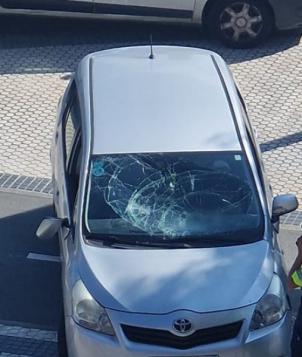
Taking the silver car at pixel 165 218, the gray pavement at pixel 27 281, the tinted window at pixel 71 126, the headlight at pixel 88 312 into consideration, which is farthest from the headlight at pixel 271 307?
the tinted window at pixel 71 126

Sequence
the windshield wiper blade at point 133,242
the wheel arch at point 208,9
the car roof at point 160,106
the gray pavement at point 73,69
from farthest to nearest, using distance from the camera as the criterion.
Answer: the wheel arch at point 208,9
the gray pavement at point 73,69
the car roof at point 160,106
the windshield wiper blade at point 133,242

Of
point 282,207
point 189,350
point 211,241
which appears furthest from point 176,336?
point 282,207

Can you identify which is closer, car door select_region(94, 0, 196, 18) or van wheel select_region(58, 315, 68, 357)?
van wheel select_region(58, 315, 68, 357)

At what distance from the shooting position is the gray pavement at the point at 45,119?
9.05 meters

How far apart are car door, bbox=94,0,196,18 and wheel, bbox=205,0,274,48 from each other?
37 cm

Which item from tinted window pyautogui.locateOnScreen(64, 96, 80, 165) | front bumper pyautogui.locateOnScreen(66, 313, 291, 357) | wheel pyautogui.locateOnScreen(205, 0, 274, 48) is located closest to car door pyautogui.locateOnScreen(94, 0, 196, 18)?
wheel pyautogui.locateOnScreen(205, 0, 274, 48)

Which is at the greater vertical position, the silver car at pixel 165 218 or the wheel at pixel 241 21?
the silver car at pixel 165 218

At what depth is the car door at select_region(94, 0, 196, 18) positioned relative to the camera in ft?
46.1

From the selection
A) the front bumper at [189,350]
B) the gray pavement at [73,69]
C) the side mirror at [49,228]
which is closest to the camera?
the front bumper at [189,350]

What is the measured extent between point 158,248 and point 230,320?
86cm

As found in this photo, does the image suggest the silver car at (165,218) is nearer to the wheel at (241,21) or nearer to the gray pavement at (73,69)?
the gray pavement at (73,69)

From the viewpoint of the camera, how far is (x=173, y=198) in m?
8.19

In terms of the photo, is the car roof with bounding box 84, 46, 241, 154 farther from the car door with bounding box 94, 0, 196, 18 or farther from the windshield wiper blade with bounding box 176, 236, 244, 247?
the car door with bounding box 94, 0, 196, 18

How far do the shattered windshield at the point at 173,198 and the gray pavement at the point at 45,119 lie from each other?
1260 millimetres
